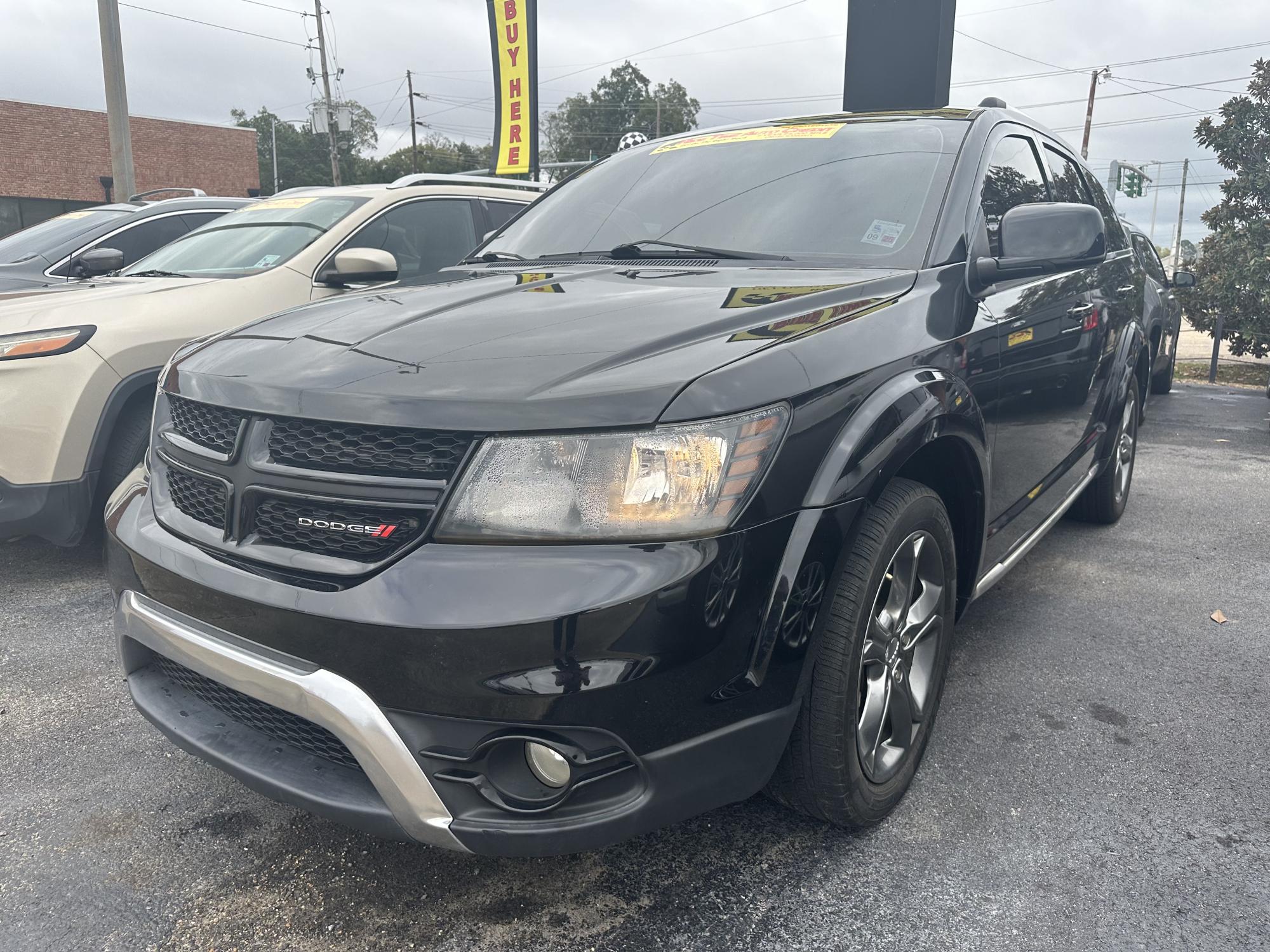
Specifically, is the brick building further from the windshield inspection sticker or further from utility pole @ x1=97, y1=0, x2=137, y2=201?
the windshield inspection sticker

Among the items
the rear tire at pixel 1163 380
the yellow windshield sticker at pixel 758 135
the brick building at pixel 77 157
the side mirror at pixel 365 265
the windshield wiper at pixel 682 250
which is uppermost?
the brick building at pixel 77 157

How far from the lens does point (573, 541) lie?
1.61 metres

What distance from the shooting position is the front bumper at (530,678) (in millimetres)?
1563

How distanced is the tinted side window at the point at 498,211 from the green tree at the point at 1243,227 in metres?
10.1

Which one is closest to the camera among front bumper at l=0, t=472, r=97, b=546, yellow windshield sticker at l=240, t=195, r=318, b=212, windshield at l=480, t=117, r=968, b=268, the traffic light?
windshield at l=480, t=117, r=968, b=268

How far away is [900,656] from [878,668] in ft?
0.35

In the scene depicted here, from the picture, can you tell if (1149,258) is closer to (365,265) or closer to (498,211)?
(498,211)

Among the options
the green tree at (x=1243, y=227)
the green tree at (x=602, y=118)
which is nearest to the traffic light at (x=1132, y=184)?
the green tree at (x=1243, y=227)

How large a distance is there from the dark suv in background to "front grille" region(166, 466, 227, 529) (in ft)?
16.3

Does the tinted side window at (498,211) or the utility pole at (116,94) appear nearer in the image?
the tinted side window at (498,211)

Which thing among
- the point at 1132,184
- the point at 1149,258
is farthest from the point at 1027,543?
the point at 1132,184

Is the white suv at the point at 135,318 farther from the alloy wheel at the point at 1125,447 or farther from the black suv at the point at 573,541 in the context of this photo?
the alloy wheel at the point at 1125,447

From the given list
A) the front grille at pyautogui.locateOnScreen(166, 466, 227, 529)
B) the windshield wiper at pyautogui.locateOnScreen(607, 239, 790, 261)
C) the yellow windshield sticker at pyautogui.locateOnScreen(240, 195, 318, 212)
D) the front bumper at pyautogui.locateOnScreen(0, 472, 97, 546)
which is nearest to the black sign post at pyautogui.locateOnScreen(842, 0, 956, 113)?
the yellow windshield sticker at pyautogui.locateOnScreen(240, 195, 318, 212)

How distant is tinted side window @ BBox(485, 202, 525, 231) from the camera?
568 cm
